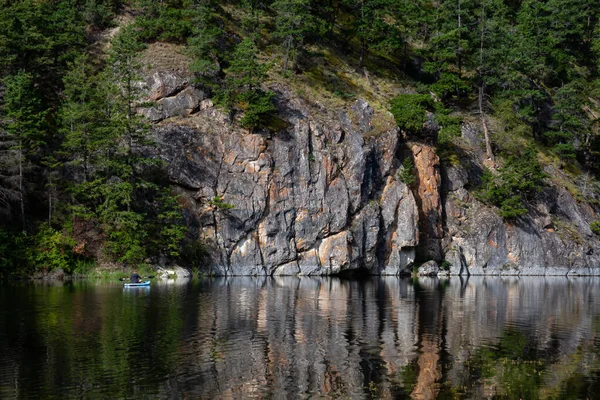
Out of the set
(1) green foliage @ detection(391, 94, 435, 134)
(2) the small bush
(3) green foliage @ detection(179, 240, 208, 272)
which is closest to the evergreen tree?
(1) green foliage @ detection(391, 94, 435, 134)

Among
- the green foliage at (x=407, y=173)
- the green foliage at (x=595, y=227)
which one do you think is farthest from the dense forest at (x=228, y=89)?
the green foliage at (x=407, y=173)

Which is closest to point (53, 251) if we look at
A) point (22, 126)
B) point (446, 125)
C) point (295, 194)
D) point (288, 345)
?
point (22, 126)

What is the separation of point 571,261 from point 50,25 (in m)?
66.6

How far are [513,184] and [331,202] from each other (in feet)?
78.1

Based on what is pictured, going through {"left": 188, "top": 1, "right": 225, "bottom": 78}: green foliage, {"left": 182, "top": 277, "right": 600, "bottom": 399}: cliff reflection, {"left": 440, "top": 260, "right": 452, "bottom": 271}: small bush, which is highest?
{"left": 188, "top": 1, "right": 225, "bottom": 78}: green foliage

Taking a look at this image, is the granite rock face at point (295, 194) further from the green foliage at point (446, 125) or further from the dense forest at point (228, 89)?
the green foliage at point (446, 125)

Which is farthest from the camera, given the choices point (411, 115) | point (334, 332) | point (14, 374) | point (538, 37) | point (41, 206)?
point (538, 37)

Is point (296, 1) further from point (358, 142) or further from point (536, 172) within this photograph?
point (536, 172)

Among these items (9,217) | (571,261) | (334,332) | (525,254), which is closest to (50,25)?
(9,217)

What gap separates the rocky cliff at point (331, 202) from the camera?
6794cm

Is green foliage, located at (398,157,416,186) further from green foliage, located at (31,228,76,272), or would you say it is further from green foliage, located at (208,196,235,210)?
green foliage, located at (31,228,76,272)

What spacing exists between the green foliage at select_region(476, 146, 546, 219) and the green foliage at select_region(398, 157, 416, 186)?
35.0 feet

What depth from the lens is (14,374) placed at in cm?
2266

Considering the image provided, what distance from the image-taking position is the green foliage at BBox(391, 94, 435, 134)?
77.9 m
